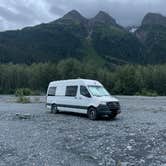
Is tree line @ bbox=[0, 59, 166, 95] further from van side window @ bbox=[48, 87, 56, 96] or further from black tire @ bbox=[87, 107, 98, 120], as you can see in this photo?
black tire @ bbox=[87, 107, 98, 120]

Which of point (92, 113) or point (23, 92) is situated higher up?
point (23, 92)

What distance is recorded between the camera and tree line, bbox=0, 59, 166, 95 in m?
95.7

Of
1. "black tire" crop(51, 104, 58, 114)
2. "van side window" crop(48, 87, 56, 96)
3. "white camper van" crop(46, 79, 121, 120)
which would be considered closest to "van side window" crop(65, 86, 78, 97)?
"white camper van" crop(46, 79, 121, 120)

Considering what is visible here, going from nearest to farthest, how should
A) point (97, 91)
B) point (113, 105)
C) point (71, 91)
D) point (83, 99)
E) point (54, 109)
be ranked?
point (113, 105), point (83, 99), point (97, 91), point (71, 91), point (54, 109)

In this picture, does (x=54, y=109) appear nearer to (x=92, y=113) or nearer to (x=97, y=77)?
(x=92, y=113)

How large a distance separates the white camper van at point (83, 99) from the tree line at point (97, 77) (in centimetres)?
6961

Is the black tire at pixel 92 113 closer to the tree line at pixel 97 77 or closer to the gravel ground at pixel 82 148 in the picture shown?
the gravel ground at pixel 82 148

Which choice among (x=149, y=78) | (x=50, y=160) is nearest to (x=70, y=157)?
(x=50, y=160)

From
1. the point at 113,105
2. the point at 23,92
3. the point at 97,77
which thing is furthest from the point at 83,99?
the point at 97,77

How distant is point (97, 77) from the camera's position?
10750cm

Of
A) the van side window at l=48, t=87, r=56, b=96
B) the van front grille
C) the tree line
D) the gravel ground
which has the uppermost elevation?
the tree line

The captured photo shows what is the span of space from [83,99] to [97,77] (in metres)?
86.2

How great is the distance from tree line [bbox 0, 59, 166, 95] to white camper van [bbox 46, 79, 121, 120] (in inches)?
2741

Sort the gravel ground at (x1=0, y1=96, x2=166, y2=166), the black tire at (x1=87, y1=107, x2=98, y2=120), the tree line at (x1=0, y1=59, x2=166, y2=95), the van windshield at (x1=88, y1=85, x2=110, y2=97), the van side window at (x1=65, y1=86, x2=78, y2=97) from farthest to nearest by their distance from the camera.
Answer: the tree line at (x1=0, y1=59, x2=166, y2=95) → the van side window at (x1=65, y1=86, x2=78, y2=97) → the van windshield at (x1=88, y1=85, x2=110, y2=97) → the black tire at (x1=87, y1=107, x2=98, y2=120) → the gravel ground at (x1=0, y1=96, x2=166, y2=166)
